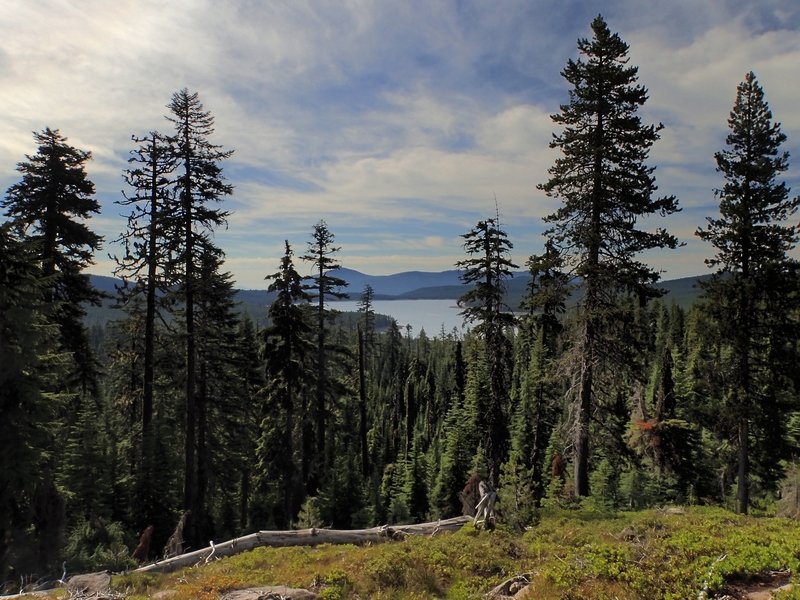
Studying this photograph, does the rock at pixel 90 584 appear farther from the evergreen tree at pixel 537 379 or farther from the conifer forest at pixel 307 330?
the evergreen tree at pixel 537 379

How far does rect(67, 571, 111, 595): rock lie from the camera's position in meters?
8.04

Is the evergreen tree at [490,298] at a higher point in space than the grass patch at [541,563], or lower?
higher

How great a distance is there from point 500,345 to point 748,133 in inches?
463

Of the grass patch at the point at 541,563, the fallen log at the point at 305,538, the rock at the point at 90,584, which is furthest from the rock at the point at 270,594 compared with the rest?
the fallen log at the point at 305,538

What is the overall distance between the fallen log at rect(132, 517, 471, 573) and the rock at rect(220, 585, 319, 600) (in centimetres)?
348

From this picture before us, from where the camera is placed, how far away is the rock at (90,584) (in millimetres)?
8039

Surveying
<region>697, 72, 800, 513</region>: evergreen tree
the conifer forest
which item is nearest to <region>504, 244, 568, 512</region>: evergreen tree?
the conifer forest

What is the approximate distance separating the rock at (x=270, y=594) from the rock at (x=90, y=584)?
268 centimetres

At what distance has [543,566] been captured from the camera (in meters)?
7.81

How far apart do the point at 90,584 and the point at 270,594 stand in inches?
155

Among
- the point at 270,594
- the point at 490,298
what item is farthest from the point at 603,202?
the point at 270,594

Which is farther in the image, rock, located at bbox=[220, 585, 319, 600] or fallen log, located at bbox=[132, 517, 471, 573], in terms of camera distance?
fallen log, located at bbox=[132, 517, 471, 573]

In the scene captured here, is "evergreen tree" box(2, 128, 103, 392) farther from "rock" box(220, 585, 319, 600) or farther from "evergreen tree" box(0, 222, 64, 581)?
"rock" box(220, 585, 319, 600)

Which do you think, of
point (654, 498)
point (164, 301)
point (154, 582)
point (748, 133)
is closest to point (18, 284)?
point (164, 301)
